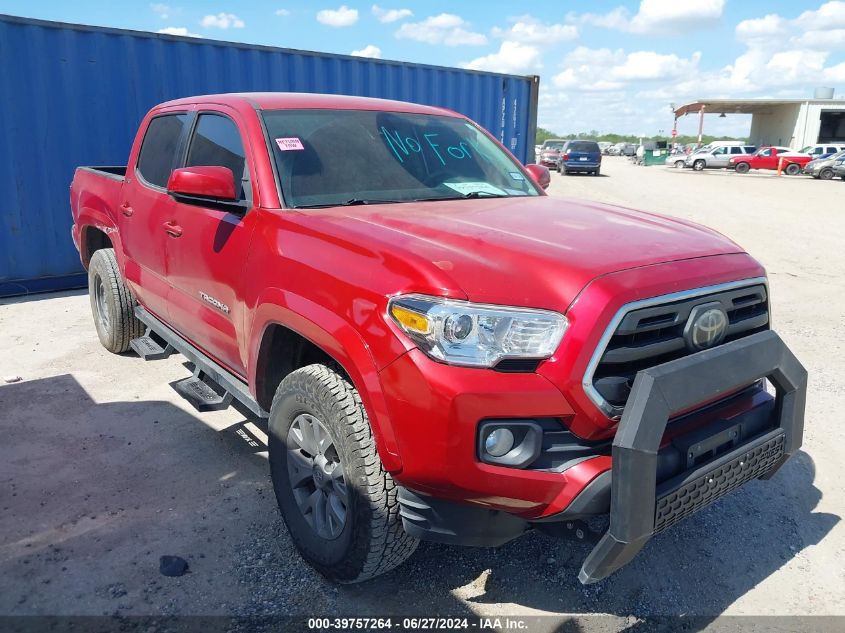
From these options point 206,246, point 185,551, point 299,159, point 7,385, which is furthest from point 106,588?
point 7,385

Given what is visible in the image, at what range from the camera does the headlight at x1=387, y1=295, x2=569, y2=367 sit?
82.3 inches

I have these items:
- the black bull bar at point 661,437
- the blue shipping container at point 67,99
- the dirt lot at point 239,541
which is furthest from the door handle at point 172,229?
the blue shipping container at point 67,99

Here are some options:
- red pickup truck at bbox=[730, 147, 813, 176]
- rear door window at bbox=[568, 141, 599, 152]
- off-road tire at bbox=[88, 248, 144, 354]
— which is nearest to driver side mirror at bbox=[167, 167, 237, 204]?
off-road tire at bbox=[88, 248, 144, 354]

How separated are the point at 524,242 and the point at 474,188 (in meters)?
1.19

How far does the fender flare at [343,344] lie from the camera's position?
220 centimetres

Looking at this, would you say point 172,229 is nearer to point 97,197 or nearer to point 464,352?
point 97,197

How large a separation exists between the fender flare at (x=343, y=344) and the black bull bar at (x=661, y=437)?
70cm

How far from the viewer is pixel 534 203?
11.0 ft

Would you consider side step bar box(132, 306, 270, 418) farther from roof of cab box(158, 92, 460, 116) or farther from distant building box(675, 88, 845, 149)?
distant building box(675, 88, 845, 149)

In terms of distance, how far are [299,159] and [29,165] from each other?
593cm

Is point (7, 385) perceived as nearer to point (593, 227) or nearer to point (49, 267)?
point (49, 267)

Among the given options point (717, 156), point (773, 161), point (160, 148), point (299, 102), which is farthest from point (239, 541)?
point (717, 156)

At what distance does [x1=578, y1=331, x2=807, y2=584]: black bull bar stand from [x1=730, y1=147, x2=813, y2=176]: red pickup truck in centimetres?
3714

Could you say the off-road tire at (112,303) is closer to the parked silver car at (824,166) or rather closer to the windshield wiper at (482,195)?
the windshield wiper at (482,195)
